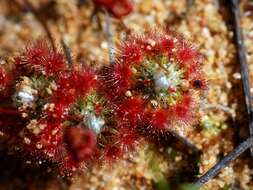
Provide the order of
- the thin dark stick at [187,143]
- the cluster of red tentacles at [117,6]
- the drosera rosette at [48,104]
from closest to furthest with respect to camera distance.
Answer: the drosera rosette at [48,104] → the thin dark stick at [187,143] → the cluster of red tentacles at [117,6]

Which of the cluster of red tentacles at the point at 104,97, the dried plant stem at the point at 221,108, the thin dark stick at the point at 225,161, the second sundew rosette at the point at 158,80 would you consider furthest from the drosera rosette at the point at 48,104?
the dried plant stem at the point at 221,108

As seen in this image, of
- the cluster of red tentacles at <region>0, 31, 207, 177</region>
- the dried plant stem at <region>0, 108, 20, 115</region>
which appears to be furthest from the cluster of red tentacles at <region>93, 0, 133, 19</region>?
the dried plant stem at <region>0, 108, 20, 115</region>

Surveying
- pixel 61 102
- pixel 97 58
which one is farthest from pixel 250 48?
pixel 61 102

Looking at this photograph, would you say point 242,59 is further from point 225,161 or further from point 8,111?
point 8,111

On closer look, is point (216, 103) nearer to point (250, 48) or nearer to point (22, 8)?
point (250, 48)

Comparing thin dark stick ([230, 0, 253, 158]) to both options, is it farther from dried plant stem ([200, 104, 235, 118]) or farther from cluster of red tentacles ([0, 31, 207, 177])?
cluster of red tentacles ([0, 31, 207, 177])

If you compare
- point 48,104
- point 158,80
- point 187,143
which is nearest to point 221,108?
point 187,143

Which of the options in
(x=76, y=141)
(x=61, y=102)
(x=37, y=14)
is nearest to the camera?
(x=76, y=141)

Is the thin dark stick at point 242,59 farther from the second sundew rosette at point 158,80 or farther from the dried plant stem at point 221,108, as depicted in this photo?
the second sundew rosette at point 158,80
